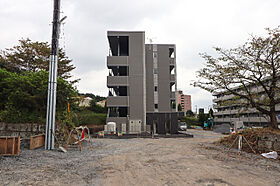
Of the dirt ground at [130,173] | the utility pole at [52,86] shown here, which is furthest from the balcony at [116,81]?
the dirt ground at [130,173]

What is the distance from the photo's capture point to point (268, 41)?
36.0 feet

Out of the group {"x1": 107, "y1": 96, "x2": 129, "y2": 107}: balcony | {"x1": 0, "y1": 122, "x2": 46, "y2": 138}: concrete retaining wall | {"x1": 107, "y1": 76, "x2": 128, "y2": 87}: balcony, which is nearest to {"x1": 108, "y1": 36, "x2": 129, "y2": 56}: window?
{"x1": 107, "y1": 76, "x2": 128, "y2": 87}: balcony

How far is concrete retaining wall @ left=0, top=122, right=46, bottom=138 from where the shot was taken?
11219 mm

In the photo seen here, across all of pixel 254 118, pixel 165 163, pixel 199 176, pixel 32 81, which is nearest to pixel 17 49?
pixel 32 81

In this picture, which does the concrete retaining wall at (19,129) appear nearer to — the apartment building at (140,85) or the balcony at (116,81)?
the apartment building at (140,85)

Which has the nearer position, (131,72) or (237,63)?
(237,63)

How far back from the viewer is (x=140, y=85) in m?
26.0

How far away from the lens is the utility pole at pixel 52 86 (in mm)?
10625

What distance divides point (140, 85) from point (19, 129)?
16.9 metres

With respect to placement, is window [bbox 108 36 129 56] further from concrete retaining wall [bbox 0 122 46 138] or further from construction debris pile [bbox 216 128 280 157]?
construction debris pile [bbox 216 128 280 157]

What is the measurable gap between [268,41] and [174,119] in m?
16.0

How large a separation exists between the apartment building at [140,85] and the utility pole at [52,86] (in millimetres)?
13148

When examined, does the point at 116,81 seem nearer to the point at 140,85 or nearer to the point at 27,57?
the point at 140,85

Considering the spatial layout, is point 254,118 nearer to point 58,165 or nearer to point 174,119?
point 174,119
